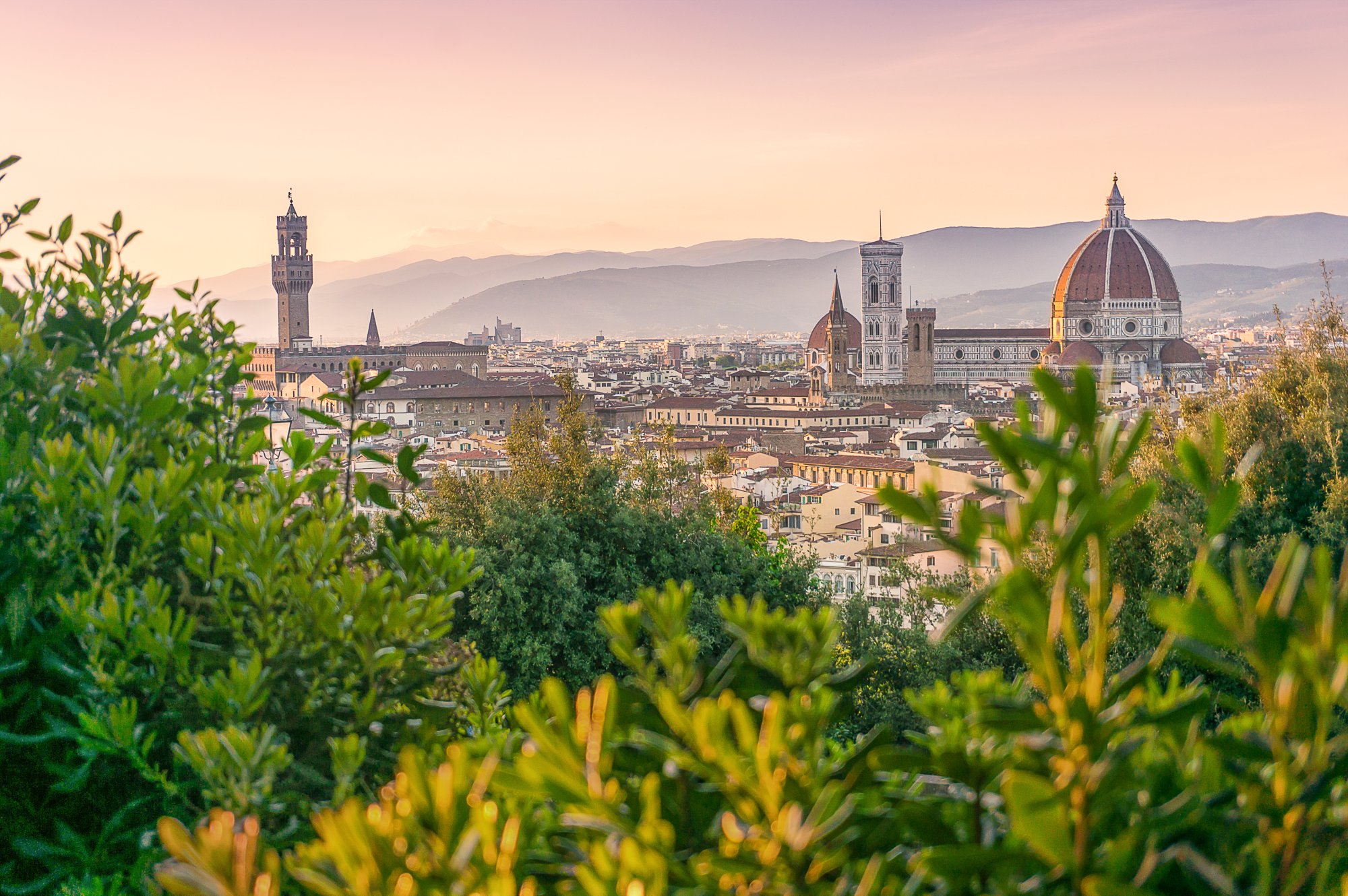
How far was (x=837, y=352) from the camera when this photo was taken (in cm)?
8875

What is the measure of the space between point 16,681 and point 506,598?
8.53 m

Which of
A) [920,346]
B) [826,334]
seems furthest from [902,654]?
[826,334]

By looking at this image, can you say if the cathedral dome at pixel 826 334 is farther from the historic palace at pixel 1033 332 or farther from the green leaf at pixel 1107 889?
the green leaf at pixel 1107 889

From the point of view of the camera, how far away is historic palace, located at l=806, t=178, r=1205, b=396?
91000mm

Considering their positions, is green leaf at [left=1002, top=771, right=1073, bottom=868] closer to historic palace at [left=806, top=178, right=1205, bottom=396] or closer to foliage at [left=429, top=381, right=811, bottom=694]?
foliage at [left=429, top=381, right=811, bottom=694]

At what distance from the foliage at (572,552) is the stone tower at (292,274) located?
9173 centimetres

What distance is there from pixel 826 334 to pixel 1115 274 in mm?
20879

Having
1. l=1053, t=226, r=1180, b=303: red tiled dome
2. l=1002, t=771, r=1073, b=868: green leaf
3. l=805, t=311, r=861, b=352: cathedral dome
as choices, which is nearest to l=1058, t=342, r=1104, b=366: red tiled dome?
l=1053, t=226, r=1180, b=303: red tiled dome

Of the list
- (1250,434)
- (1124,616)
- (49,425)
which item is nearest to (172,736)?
(49,425)

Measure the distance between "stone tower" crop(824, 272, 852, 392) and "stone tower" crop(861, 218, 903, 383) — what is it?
167 centimetres

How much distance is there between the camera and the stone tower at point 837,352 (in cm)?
8438

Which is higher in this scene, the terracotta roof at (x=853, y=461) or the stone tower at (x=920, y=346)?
the stone tower at (x=920, y=346)

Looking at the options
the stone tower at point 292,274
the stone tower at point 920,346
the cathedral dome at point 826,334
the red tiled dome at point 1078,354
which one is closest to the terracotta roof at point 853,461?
the red tiled dome at point 1078,354

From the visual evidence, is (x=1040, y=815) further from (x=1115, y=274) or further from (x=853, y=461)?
(x=1115, y=274)
